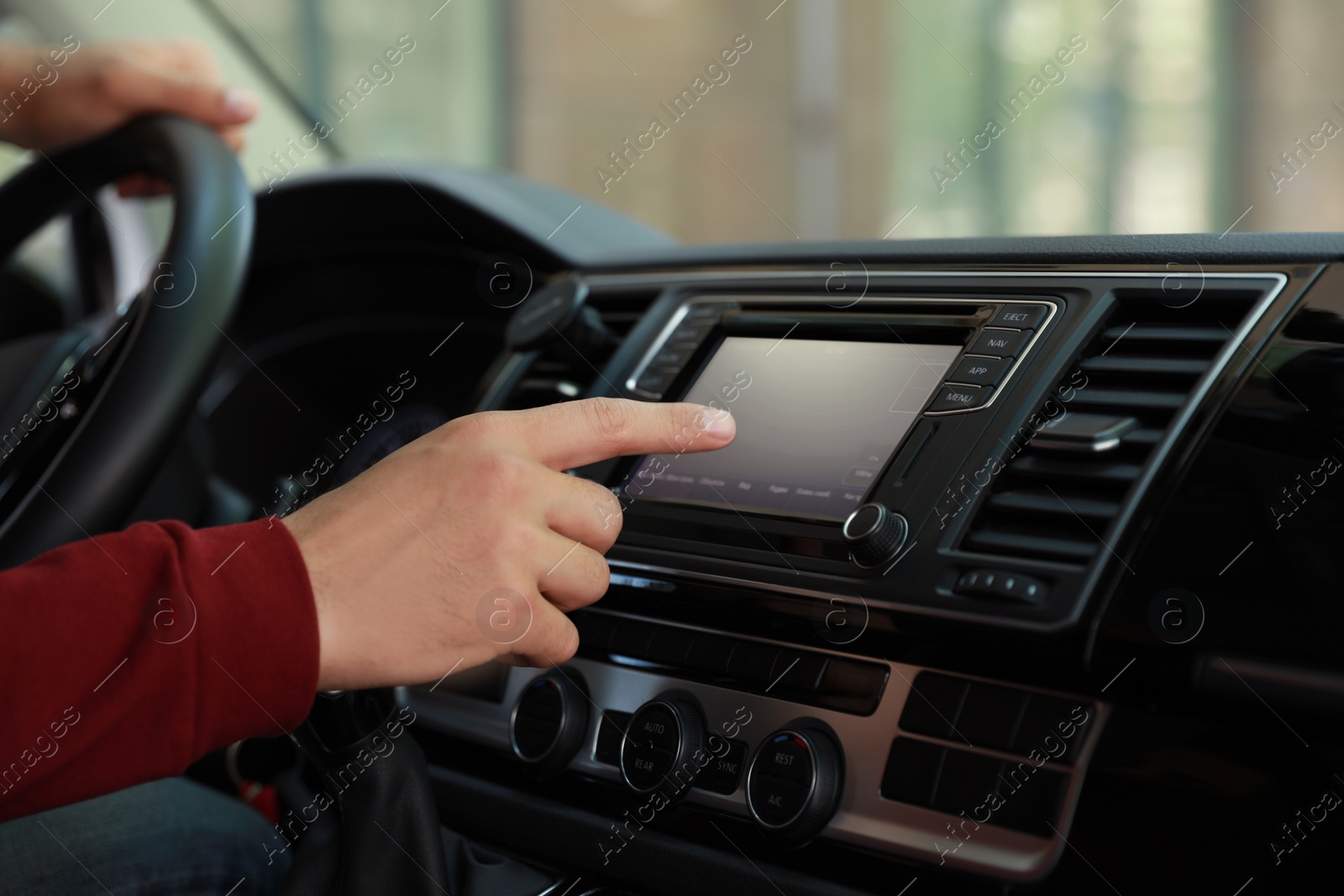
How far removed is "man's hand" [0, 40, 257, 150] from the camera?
999mm

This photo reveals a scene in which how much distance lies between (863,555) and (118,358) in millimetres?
544

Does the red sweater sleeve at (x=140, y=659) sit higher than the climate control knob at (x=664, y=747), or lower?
higher

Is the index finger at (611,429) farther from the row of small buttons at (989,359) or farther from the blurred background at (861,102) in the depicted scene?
the blurred background at (861,102)

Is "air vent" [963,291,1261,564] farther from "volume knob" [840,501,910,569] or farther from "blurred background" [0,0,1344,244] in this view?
"blurred background" [0,0,1344,244]

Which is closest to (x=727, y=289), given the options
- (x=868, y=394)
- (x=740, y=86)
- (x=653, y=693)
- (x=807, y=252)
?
(x=807, y=252)

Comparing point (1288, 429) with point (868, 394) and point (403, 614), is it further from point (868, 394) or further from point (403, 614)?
point (403, 614)

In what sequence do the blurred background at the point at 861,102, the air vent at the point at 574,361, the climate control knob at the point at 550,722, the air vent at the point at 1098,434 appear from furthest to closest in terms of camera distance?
the blurred background at the point at 861,102
the air vent at the point at 574,361
the climate control knob at the point at 550,722
the air vent at the point at 1098,434

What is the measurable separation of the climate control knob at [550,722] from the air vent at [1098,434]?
0.96ft

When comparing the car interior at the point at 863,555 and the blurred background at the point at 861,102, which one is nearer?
the car interior at the point at 863,555

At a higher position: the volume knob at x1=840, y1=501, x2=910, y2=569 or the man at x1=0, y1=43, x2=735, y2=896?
the man at x1=0, y1=43, x2=735, y2=896

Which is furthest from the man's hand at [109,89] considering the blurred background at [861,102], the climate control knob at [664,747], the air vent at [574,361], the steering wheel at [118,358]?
the blurred background at [861,102]

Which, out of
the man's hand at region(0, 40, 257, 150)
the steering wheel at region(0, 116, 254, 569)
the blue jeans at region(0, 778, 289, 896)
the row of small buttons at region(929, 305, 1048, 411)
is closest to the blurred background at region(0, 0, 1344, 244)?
the man's hand at region(0, 40, 257, 150)

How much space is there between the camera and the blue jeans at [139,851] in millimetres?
836

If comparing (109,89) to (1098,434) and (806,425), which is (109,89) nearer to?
(806,425)
